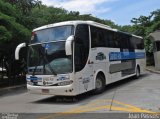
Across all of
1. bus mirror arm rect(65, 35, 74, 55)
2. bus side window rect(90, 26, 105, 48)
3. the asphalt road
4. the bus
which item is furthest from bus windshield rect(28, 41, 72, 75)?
bus side window rect(90, 26, 105, 48)

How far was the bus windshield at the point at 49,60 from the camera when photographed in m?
13.6

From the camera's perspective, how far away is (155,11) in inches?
1837

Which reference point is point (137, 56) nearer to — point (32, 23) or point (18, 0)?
point (32, 23)

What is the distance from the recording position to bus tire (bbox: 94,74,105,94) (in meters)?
15.8

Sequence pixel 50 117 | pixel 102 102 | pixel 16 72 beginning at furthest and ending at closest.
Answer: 1. pixel 16 72
2. pixel 102 102
3. pixel 50 117

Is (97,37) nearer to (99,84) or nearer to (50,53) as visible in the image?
(99,84)

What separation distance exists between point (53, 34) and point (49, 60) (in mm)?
1173

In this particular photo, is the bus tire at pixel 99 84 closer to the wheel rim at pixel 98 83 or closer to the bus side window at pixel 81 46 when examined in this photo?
the wheel rim at pixel 98 83

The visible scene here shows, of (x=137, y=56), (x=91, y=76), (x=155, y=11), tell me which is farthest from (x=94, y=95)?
(x=155, y=11)

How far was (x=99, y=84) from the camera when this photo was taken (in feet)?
53.0

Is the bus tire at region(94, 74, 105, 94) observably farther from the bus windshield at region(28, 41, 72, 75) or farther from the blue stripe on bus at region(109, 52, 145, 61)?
the bus windshield at region(28, 41, 72, 75)

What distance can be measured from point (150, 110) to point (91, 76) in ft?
14.8

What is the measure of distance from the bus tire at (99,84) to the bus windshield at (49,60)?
8.85 ft

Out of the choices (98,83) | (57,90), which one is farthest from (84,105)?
(98,83)
